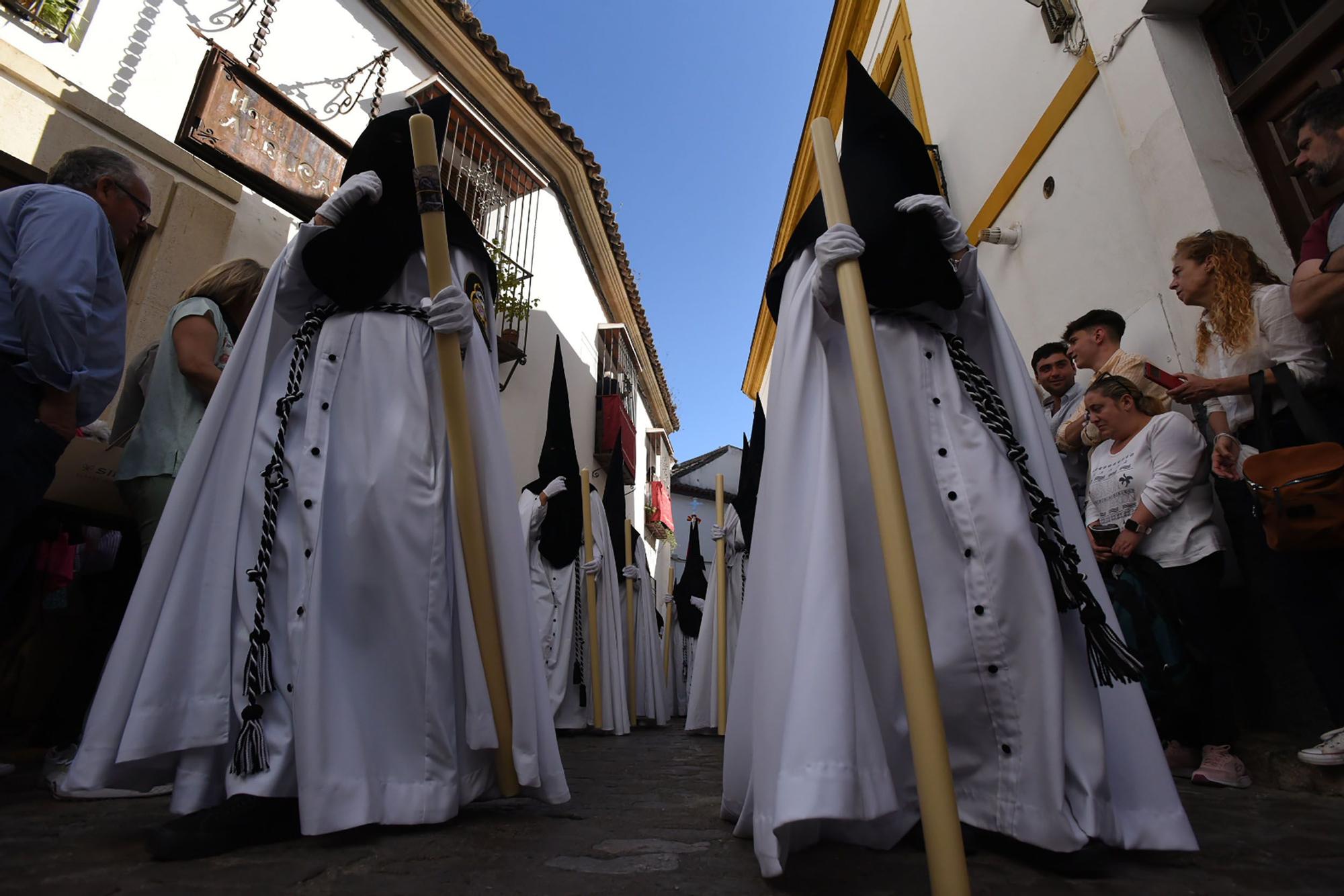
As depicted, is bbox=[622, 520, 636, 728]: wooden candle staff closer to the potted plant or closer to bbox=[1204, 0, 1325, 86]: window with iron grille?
the potted plant

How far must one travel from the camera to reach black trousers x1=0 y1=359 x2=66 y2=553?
6.55 feet

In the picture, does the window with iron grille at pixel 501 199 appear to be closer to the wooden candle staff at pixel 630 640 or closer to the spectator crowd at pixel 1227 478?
the wooden candle staff at pixel 630 640

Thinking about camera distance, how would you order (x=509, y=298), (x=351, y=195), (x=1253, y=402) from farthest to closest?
(x=509, y=298), (x=1253, y=402), (x=351, y=195)

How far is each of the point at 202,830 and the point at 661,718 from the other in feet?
20.3

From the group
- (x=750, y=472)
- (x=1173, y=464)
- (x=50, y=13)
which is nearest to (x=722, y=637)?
(x=750, y=472)

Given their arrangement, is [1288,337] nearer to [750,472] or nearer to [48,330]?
[750,472]

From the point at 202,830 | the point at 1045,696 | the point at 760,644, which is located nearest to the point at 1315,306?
the point at 1045,696

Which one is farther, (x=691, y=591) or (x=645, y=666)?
(x=691, y=591)

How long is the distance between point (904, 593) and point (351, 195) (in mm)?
1957

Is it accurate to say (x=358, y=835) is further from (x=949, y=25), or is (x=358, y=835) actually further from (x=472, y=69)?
(x=472, y=69)

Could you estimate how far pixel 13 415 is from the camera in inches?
80.9

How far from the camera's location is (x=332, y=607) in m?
1.89

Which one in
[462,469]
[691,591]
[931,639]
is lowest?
[931,639]

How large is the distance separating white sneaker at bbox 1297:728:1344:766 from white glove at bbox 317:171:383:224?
3.55m
